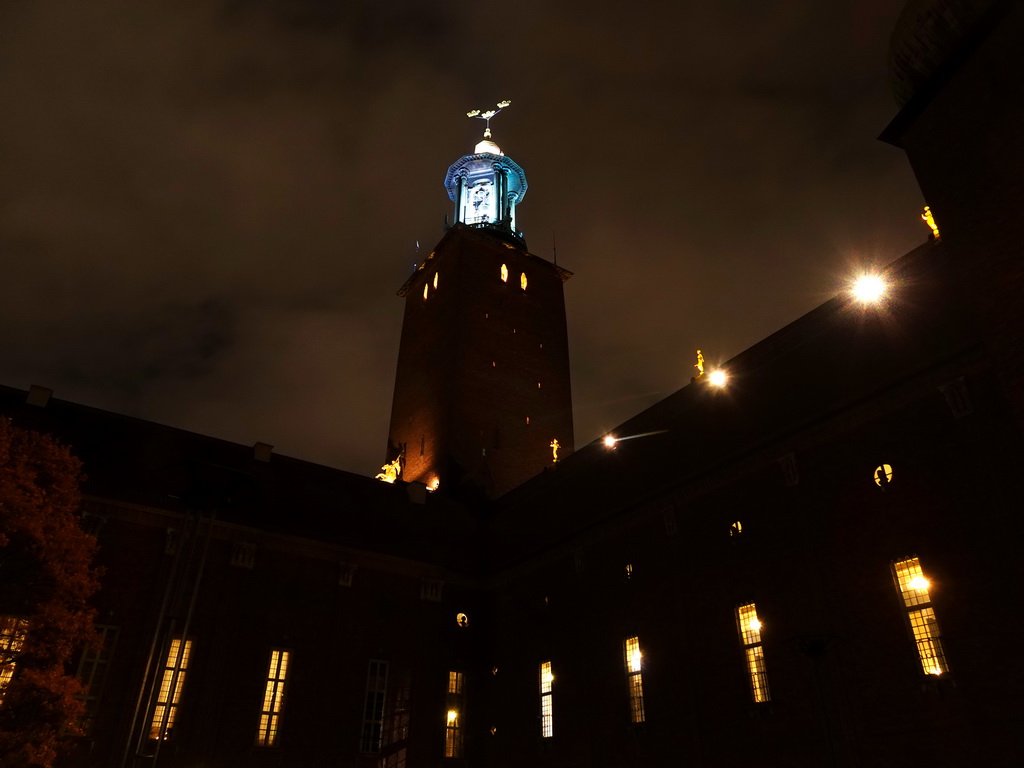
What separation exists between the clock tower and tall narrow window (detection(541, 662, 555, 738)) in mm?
12984

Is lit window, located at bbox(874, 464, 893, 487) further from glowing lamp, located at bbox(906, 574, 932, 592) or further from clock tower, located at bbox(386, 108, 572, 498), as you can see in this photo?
clock tower, located at bbox(386, 108, 572, 498)

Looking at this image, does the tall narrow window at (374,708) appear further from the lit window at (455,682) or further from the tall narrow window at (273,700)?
the tall narrow window at (273,700)

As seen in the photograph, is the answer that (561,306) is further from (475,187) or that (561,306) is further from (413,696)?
(413,696)

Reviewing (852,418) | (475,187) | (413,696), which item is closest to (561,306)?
(475,187)

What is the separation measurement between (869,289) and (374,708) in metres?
21.5

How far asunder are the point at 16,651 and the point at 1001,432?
23.2 m

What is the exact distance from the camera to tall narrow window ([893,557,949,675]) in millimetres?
15766

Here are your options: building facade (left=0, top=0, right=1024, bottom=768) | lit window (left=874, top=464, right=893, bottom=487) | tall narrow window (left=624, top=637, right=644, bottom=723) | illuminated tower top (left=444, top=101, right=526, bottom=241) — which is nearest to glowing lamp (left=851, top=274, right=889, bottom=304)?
building facade (left=0, top=0, right=1024, bottom=768)

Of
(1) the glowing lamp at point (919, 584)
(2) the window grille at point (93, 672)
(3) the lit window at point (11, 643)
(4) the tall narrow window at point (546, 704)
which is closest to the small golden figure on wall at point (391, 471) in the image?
(4) the tall narrow window at point (546, 704)

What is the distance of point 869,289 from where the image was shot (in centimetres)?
2188

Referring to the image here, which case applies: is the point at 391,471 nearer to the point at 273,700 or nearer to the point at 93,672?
the point at 273,700

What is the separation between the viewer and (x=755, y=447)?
71.3ft

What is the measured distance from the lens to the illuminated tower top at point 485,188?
5341cm

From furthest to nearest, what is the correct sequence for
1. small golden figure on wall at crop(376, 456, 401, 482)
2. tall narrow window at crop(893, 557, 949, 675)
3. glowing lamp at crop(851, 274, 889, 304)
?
small golden figure on wall at crop(376, 456, 401, 482)
glowing lamp at crop(851, 274, 889, 304)
tall narrow window at crop(893, 557, 949, 675)
